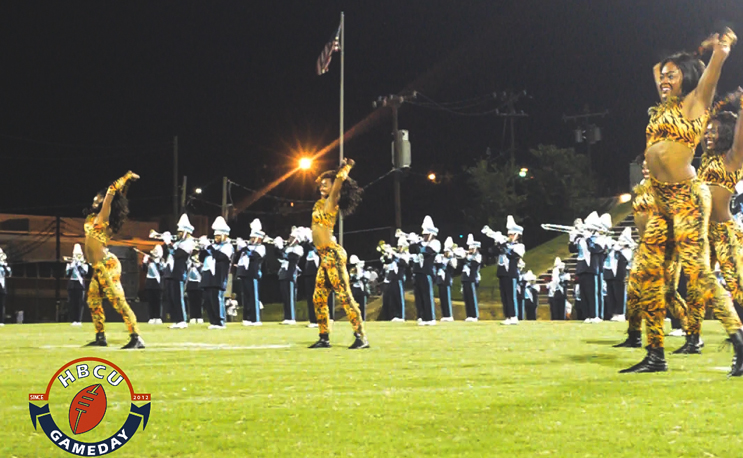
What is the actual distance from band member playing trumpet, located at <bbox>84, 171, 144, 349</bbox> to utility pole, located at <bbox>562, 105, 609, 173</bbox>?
44663 mm

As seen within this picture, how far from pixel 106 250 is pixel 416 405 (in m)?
7.02

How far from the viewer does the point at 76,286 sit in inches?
985

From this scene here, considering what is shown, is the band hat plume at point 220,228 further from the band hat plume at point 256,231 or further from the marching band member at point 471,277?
the marching band member at point 471,277

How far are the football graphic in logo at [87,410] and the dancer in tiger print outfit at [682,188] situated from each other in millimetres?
4012

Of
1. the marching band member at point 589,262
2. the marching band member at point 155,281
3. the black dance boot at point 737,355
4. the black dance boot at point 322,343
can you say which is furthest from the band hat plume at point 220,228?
the black dance boot at point 737,355

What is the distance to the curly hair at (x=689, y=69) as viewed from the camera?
7168 millimetres

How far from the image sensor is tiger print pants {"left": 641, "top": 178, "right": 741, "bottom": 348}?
694 centimetres

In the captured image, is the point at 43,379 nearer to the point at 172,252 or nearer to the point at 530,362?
the point at 530,362

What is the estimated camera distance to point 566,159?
53.1 metres

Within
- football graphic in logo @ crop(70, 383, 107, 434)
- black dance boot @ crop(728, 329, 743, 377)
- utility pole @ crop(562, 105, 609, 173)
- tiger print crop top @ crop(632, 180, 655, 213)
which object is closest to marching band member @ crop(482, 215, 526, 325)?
tiger print crop top @ crop(632, 180, 655, 213)

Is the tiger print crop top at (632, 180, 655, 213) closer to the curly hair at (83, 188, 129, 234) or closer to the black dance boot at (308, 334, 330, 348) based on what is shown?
the black dance boot at (308, 334, 330, 348)

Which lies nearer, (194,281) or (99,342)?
(99,342)

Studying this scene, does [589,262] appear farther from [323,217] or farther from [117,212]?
[117,212]

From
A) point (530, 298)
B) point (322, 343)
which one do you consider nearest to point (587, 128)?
point (530, 298)
